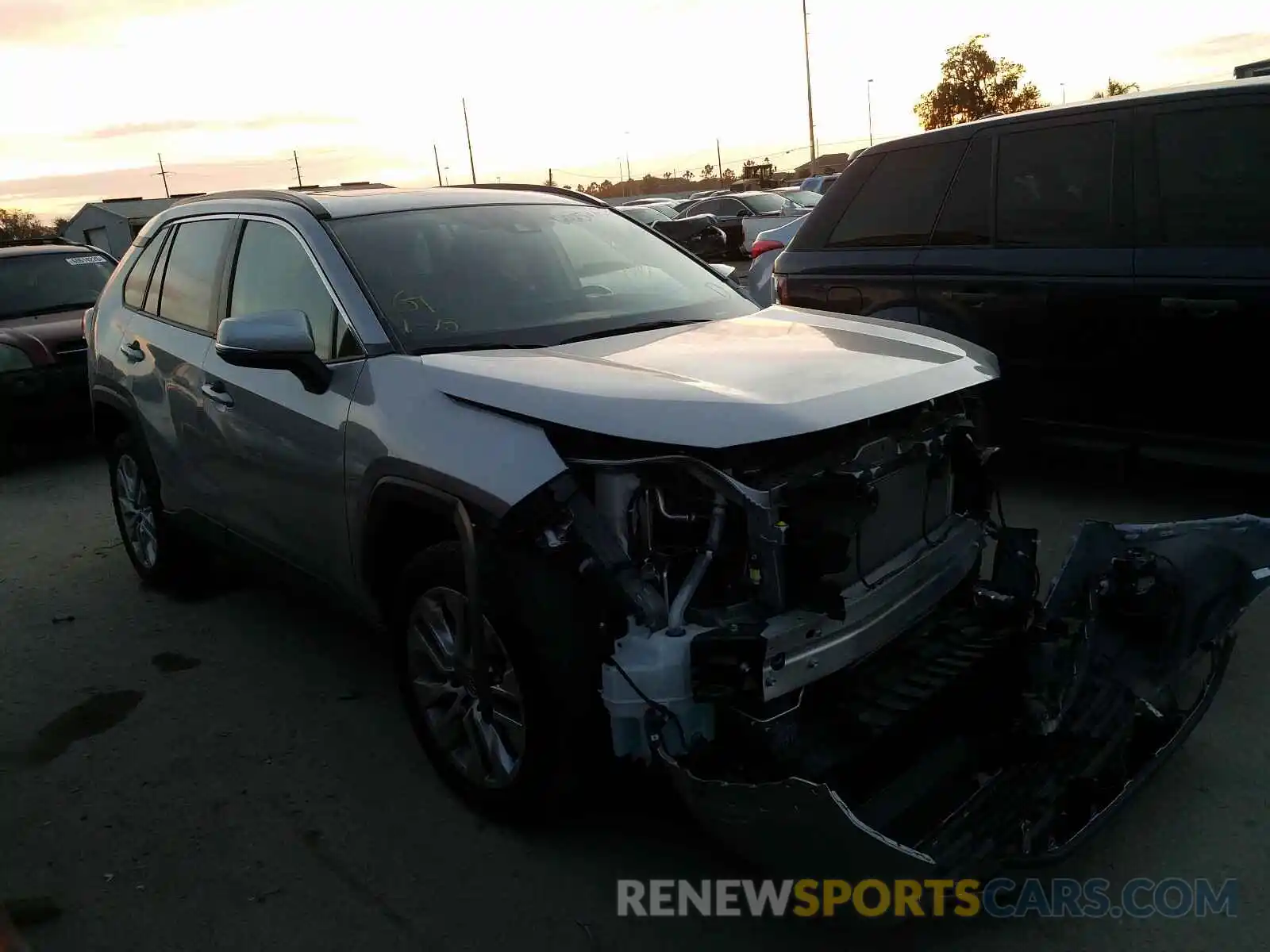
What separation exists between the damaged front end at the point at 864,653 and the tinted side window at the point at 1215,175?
6.88ft

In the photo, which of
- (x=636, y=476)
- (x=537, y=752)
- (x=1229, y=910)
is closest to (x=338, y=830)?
(x=537, y=752)

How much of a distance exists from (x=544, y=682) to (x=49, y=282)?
8613mm

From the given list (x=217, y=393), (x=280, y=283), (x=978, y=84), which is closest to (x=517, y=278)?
(x=280, y=283)

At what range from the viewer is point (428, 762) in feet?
11.6

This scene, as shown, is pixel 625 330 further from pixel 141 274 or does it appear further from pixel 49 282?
pixel 49 282

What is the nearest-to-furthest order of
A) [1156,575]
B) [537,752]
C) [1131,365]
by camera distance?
[537,752] < [1156,575] < [1131,365]

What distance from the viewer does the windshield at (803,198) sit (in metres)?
21.5

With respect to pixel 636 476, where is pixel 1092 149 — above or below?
above

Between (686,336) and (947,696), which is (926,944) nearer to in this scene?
(947,696)

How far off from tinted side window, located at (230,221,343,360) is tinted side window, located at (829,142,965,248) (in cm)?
332

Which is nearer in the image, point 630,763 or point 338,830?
point 630,763

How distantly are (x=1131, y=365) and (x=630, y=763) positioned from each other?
3354 millimetres

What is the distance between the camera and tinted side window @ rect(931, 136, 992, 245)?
547 cm

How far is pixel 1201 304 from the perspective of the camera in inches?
184
